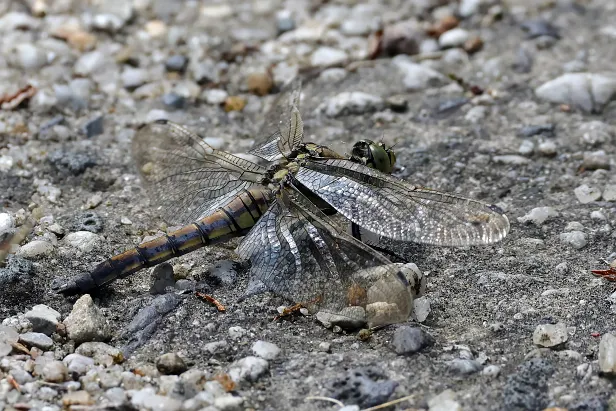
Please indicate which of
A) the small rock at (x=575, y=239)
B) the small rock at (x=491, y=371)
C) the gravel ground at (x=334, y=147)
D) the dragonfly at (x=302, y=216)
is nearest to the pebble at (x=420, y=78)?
the gravel ground at (x=334, y=147)

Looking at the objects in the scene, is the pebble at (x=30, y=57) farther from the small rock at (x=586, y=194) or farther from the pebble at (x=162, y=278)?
the small rock at (x=586, y=194)

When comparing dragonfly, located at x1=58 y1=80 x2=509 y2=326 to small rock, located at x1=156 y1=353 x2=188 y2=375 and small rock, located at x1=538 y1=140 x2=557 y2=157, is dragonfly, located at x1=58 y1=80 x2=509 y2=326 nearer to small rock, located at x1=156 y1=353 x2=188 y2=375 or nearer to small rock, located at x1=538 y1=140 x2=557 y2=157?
small rock, located at x1=156 y1=353 x2=188 y2=375

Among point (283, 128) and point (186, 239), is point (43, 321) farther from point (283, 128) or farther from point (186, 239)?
point (283, 128)

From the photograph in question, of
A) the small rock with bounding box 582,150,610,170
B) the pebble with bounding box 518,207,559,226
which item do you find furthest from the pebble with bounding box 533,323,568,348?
the small rock with bounding box 582,150,610,170

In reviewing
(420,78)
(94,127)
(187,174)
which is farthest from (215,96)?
(420,78)

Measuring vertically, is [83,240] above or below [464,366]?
above

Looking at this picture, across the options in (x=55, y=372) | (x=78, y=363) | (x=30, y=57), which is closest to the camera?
(x=55, y=372)

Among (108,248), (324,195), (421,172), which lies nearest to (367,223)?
(324,195)
